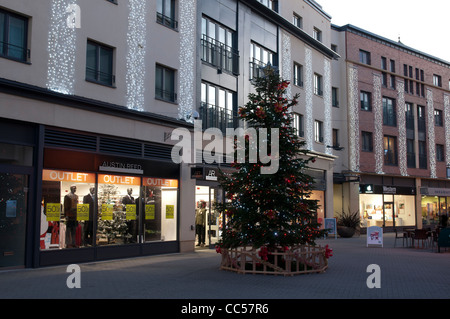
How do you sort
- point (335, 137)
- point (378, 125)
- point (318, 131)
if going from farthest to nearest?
point (378, 125), point (335, 137), point (318, 131)

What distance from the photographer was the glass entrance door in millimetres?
13031

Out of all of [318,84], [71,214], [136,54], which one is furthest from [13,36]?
[318,84]

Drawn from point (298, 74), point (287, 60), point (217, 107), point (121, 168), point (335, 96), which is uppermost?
point (287, 60)

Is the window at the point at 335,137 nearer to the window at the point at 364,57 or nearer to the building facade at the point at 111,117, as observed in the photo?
the window at the point at 364,57

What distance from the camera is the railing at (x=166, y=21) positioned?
18.5 metres

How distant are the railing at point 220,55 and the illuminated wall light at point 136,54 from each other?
3.79 metres

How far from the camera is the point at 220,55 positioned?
2183cm

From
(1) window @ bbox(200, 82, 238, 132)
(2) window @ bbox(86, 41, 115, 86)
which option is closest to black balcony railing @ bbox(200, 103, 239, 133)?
(1) window @ bbox(200, 82, 238, 132)

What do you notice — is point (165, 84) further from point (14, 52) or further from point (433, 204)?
point (433, 204)

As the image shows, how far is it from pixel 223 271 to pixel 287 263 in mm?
1832

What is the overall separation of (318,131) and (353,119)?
4763 mm

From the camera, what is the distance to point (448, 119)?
44719mm

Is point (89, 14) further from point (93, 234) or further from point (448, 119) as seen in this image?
point (448, 119)
